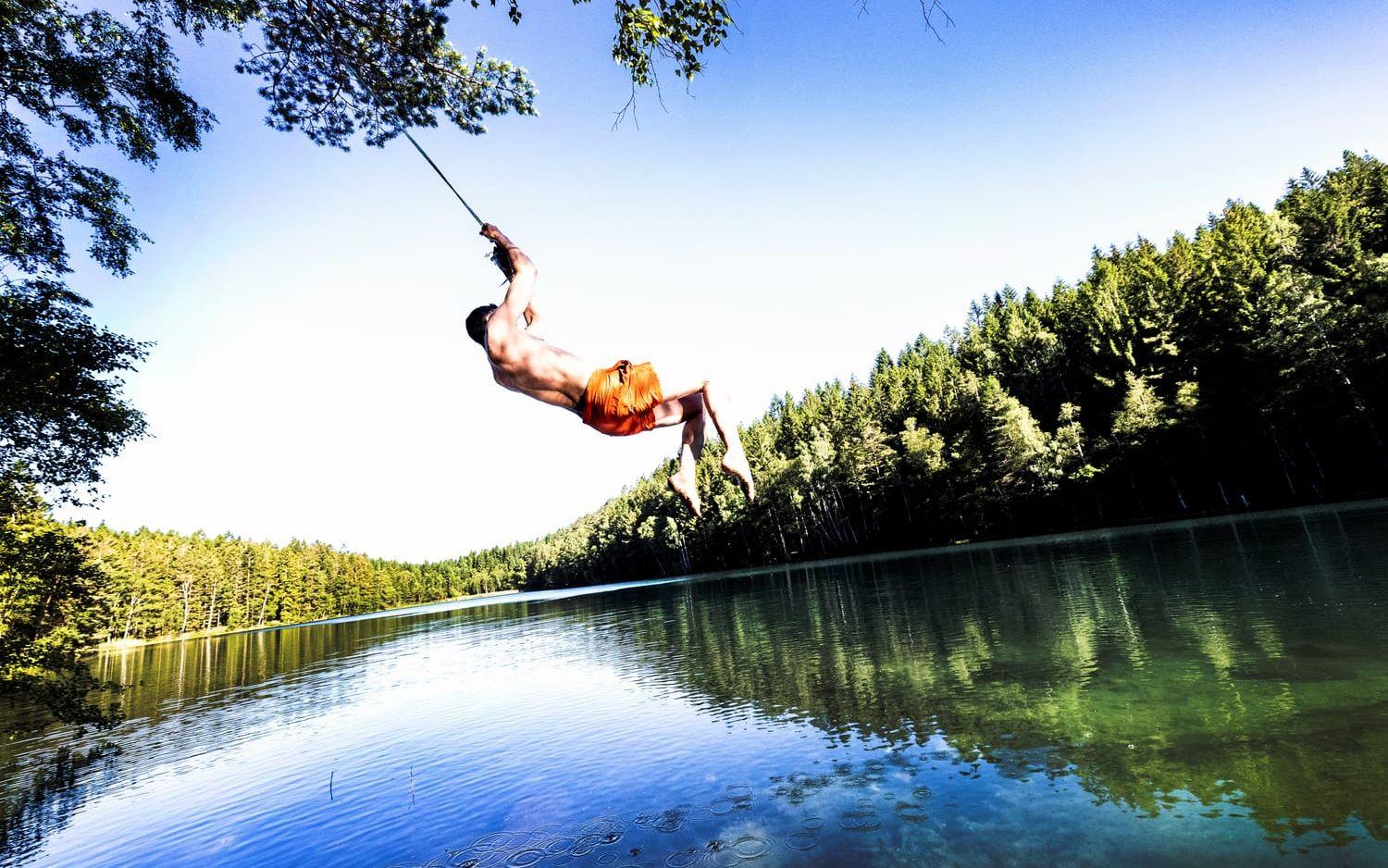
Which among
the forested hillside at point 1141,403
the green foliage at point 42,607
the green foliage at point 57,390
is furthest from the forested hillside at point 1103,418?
the green foliage at point 57,390

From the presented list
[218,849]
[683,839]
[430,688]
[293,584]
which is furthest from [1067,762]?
[293,584]

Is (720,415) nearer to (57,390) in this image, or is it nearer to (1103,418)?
(57,390)

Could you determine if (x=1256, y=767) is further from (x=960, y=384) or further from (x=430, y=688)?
(x=960, y=384)

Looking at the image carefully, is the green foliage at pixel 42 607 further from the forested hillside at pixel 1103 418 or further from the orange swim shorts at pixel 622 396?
the orange swim shorts at pixel 622 396

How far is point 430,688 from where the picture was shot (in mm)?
23875

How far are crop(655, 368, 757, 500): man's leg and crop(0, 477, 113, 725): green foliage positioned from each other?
18.1 m

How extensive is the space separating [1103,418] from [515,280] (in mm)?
67148

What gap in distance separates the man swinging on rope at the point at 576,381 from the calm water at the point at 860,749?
5.78 metres

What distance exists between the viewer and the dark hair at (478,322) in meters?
3.15

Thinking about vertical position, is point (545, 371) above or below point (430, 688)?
above

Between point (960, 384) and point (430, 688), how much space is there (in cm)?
5840

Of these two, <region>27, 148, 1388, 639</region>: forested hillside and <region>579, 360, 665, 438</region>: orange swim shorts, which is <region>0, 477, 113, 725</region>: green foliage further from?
<region>579, 360, 665, 438</region>: orange swim shorts

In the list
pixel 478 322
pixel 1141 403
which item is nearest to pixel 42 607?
pixel 478 322

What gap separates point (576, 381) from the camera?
9.82ft
